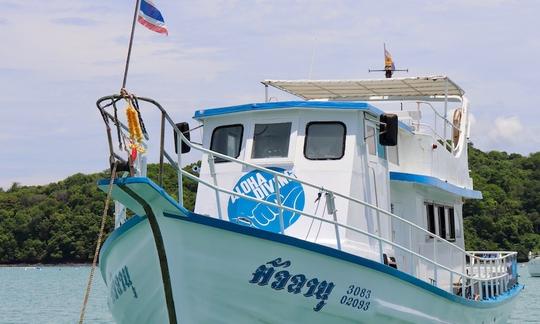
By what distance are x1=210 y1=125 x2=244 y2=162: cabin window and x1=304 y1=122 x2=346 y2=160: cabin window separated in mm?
1105

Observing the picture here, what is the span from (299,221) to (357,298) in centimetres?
181

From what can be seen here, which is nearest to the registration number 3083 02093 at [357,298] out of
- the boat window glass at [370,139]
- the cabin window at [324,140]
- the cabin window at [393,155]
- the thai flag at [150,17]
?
the cabin window at [324,140]

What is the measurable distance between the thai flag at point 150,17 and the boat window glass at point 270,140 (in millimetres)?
3195

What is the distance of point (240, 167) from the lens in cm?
1493

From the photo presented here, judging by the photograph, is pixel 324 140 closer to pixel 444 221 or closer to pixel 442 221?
pixel 442 221

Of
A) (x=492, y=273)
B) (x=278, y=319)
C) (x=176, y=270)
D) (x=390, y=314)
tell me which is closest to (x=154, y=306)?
(x=176, y=270)

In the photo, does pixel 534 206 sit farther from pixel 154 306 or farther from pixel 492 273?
pixel 154 306

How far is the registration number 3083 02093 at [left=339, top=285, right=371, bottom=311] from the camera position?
42.1 ft

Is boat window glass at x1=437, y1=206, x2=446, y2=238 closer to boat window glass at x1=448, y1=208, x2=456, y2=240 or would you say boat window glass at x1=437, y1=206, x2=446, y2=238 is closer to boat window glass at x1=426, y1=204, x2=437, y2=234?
boat window glass at x1=448, y1=208, x2=456, y2=240

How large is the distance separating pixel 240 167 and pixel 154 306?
3076 millimetres

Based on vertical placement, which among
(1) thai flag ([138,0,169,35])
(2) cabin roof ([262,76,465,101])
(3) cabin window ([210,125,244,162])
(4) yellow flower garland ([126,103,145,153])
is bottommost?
(3) cabin window ([210,125,244,162])

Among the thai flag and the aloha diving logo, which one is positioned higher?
the thai flag

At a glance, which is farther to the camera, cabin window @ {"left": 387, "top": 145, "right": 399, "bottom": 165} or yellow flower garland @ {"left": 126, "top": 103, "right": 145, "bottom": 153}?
cabin window @ {"left": 387, "top": 145, "right": 399, "bottom": 165}

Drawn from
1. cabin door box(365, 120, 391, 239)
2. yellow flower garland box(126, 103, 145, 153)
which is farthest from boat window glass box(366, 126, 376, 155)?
yellow flower garland box(126, 103, 145, 153)
